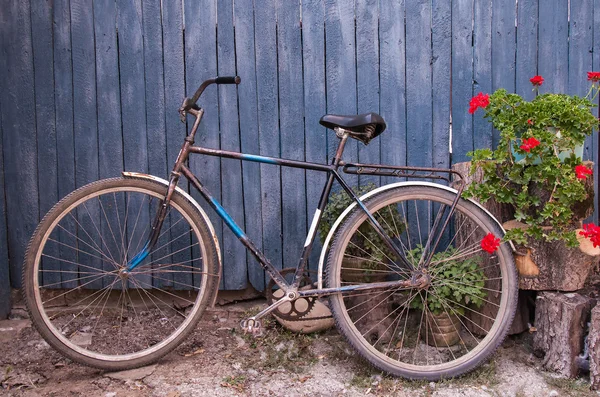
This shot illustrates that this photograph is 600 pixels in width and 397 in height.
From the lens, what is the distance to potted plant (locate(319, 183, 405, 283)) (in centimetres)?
331

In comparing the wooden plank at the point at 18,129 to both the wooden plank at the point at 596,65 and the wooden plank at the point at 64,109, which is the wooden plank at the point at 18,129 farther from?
the wooden plank at the point at 596,65

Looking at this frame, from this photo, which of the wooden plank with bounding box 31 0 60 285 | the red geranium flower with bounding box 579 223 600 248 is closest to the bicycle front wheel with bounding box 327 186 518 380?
the red geranium flower with bounding box 579 223 600 248

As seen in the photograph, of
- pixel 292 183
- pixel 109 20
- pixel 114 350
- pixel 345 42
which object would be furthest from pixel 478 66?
pixel 114 350

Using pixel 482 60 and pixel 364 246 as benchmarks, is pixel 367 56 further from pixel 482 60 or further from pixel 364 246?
pixel 364 246

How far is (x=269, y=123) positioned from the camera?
147 inches

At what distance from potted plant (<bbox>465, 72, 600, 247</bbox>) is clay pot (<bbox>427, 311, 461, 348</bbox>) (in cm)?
63

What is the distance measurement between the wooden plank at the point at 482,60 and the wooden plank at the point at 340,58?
0.78 metres

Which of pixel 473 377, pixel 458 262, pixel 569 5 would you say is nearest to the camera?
pixel 473 377

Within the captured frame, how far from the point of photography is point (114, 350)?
11.3 feet

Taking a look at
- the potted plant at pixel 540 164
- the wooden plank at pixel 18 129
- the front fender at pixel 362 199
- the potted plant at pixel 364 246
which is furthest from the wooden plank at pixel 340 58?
the wooden plank at pixel 18 129

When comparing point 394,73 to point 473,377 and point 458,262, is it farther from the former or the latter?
point 473,377

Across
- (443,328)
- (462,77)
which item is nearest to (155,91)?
(462,77)

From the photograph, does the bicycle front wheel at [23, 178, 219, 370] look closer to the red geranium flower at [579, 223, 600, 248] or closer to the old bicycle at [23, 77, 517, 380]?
the old bicycle at [23, 77, 517, 380]

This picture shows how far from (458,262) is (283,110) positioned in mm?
1458
